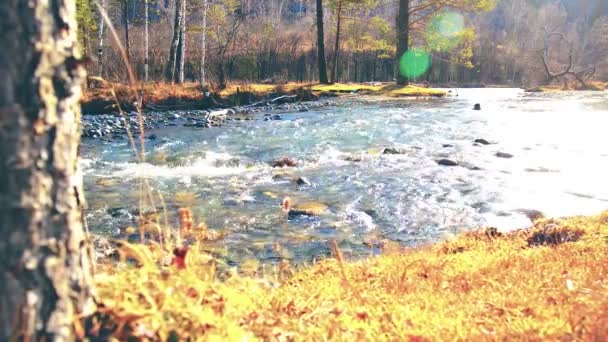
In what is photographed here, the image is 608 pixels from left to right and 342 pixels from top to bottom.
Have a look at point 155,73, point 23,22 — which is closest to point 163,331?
point 23,22

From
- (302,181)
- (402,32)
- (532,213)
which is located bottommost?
Result: (532,213)

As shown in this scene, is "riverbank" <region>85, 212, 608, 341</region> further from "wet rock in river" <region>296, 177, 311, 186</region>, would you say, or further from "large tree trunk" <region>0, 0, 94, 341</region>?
"wet rock in river" <region>296, 177, 311, 186</region>

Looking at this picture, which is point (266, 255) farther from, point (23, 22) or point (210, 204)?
point (23, 22)

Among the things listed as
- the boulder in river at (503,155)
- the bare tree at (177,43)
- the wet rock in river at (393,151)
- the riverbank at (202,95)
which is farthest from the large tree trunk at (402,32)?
the boulder in river at (503,155)

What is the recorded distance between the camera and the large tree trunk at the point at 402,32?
27891 millimetres

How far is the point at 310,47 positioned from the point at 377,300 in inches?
1270

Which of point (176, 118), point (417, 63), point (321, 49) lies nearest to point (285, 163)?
point (176, 118)

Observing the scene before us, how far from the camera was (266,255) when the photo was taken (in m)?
5.98

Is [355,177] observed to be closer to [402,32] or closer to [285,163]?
[285,163]

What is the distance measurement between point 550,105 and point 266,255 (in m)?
20.5

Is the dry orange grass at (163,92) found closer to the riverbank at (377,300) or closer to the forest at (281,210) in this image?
the forest at (281,210)

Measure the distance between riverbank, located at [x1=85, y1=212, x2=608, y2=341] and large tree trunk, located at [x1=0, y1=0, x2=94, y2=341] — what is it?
237mm

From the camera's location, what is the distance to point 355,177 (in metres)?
10.1

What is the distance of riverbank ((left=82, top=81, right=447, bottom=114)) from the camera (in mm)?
18719
